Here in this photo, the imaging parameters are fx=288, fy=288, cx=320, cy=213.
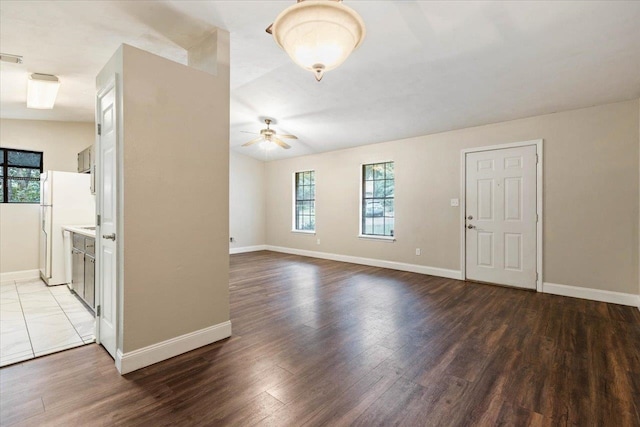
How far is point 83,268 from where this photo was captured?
356cm

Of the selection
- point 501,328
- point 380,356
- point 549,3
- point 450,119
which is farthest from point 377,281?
point 549,3

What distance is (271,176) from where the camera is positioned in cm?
840

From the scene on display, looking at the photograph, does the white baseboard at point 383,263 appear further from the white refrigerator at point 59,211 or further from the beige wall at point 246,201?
the white refrigerator at point 59,211

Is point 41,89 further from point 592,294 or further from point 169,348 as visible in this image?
point 592,294

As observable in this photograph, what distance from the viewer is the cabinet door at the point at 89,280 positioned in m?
3.22

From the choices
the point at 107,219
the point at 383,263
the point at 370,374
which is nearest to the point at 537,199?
the point at 383,263

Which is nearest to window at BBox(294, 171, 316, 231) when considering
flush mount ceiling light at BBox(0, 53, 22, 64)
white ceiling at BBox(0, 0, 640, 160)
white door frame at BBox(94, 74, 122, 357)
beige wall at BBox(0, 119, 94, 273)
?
white ceiling at BBox(0, 0, 640, 160)

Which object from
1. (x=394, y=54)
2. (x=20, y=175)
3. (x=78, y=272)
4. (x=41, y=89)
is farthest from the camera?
(x=20, y=175)

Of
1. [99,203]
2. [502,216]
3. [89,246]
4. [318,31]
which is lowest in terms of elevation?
[89,246]

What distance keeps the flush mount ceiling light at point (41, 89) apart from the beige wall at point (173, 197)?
7.32ft

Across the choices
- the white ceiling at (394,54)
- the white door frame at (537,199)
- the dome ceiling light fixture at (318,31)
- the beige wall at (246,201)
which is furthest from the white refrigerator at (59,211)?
the white door frame at (537,199)

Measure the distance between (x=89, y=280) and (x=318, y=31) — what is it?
364 cm

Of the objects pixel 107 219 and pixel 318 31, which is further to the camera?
pixel 107 219

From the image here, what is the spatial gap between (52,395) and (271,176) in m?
6.90
